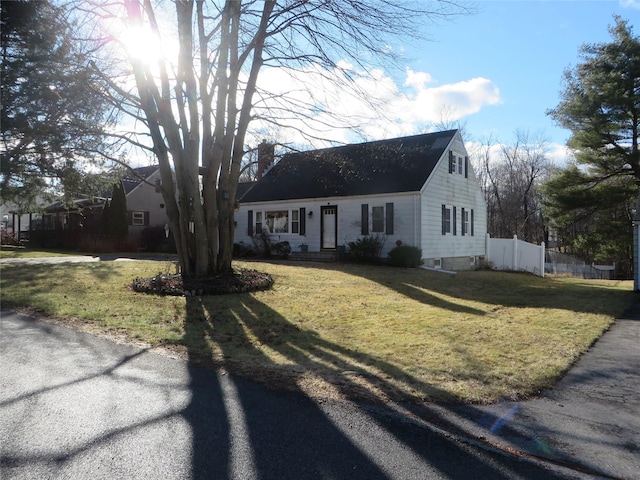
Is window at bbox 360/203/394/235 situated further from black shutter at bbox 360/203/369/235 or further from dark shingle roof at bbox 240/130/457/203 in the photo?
dark shingle roof at bbox 240/130/457/203

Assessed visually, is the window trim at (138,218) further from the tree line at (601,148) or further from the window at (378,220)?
the tree line at (601,148)

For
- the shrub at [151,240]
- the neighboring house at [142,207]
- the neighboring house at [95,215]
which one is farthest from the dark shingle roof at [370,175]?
the neighboring house at [142,207]

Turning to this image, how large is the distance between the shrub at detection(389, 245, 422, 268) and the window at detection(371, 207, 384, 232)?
1.69m

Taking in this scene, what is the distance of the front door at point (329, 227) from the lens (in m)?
20.2

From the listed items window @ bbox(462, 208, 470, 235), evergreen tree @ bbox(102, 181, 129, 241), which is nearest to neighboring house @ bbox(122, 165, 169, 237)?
evergreen tree @ bbox(102, 181, 129, 241)

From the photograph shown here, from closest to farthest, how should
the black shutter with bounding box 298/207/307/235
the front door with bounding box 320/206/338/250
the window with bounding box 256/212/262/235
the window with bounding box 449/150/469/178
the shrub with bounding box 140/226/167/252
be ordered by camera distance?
1. the front door with bounding box 320/206/338/250
2. the window with bounding box 449/150/469/178
3. the black shutter with bounding box 298/207/307/235
4. the window with bounding box 256/212/262/235
5. the shrub with bounding box 140/226/167/252

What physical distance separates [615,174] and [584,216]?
8.25ft

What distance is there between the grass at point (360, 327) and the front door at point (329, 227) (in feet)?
24.3

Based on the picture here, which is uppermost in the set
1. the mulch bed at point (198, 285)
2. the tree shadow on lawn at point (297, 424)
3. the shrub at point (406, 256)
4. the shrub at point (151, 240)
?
the shrub at point (151, 240)

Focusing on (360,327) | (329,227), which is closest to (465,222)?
(329,227)

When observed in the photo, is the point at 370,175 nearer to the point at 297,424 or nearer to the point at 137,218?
the point at 297,424

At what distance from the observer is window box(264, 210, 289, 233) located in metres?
22.0

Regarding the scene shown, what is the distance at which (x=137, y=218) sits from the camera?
99.2 feet

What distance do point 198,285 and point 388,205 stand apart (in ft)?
34.5
